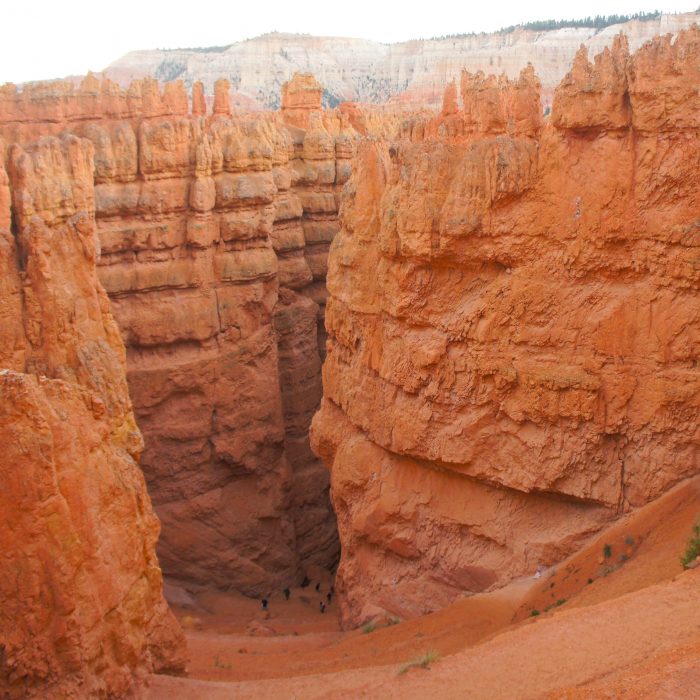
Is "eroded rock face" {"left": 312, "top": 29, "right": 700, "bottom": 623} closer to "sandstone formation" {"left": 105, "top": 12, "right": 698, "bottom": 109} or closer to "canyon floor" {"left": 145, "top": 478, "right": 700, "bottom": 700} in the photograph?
"canyon floor" {"left": 145, "top": 478, "right": 700, "bottom": 700}

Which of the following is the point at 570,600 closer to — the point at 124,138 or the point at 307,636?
the point at 307,636

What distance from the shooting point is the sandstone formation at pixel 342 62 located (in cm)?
7569

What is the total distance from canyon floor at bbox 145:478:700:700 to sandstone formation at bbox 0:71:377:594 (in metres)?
5.39

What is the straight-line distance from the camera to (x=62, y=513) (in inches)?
340

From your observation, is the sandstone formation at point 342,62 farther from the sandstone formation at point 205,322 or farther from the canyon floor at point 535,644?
the canyon floor at point 535,644

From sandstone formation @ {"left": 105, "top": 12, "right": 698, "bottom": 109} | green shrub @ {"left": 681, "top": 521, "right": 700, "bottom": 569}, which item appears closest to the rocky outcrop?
green shrub @ {"left": 681, "top": 521, "right": 700, "bottom": 569}

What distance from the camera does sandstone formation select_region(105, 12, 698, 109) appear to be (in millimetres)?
75688

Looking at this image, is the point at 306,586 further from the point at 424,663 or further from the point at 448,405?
the point at 424,663

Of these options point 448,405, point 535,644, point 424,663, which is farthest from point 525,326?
point 424,663

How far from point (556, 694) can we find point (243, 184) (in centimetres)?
1615

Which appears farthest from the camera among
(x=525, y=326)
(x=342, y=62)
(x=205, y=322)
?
(x=342, y=62)

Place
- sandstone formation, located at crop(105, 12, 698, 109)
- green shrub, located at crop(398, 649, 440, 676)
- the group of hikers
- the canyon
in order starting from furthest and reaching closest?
sandstone formation, located at crop(105, 12, 698, 109), the group of hikers, green shrub, located at crop(398, 649, 440, 676), the canyon

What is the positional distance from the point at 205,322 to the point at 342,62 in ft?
262

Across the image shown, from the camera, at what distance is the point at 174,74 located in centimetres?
9306
